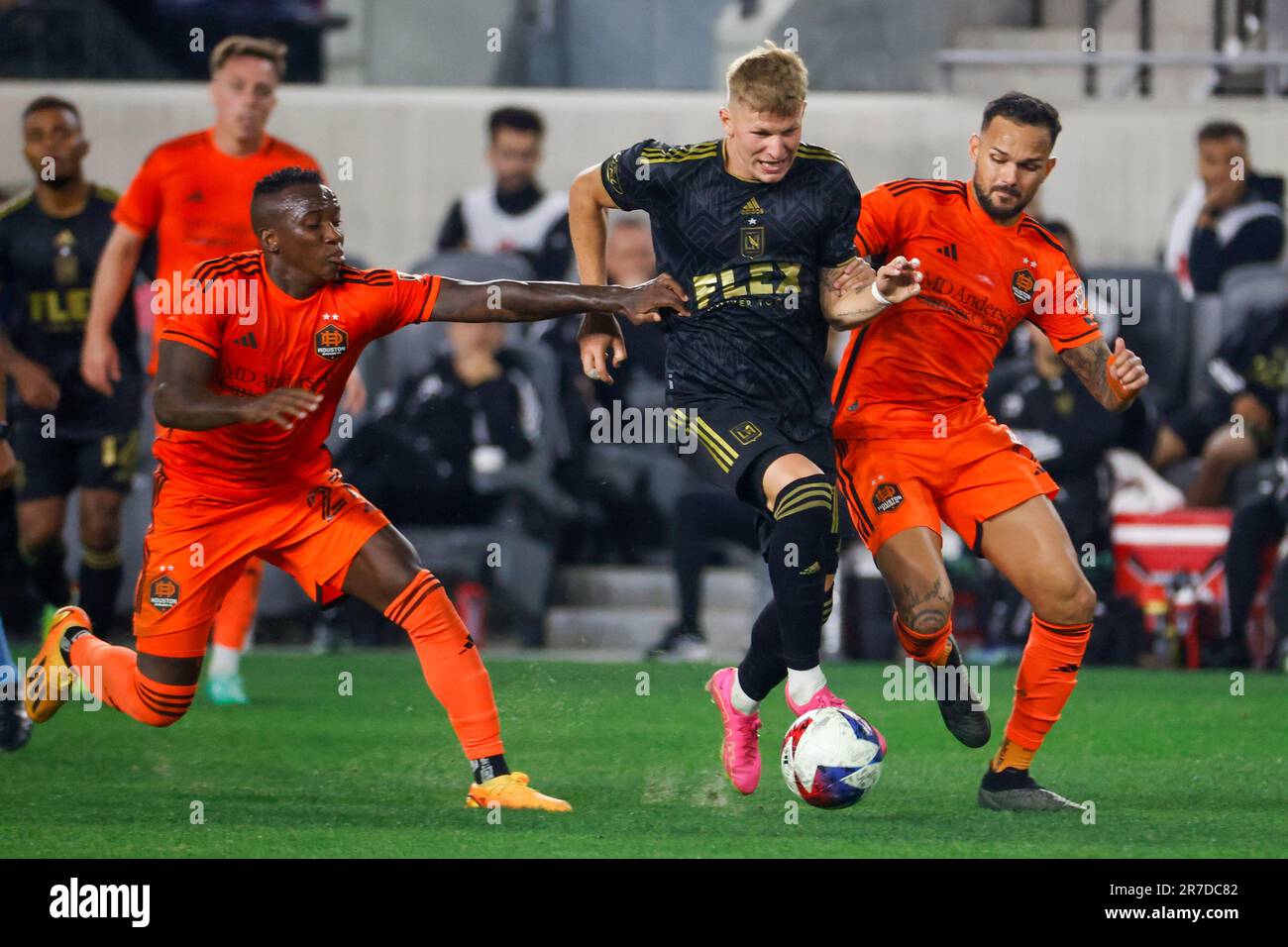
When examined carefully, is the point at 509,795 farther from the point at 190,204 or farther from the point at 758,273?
the point at 190,204

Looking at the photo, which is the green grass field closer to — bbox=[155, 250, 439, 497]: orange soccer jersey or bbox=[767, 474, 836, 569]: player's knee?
bbox=[767, 474, 836, 569]: player's knee

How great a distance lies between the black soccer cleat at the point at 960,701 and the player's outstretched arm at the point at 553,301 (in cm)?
145

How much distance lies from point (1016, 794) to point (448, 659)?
1802 millimetres

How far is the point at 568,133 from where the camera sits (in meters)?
12.7

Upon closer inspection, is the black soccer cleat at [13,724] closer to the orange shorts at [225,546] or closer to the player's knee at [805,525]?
the orange shorts at [225,546]

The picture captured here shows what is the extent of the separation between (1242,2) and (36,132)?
7.99m

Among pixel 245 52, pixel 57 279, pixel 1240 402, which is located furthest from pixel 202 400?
pixel 1240 402

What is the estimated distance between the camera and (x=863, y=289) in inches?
235

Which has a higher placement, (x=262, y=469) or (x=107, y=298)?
(x=107, y=298)

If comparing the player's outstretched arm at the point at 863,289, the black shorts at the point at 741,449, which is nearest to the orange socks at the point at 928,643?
the black shorts at the point at 741,449

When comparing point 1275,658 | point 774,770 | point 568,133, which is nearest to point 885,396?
point 774,770

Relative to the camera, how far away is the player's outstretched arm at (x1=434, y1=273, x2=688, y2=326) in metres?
5.95

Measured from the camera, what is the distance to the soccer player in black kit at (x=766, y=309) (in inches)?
232

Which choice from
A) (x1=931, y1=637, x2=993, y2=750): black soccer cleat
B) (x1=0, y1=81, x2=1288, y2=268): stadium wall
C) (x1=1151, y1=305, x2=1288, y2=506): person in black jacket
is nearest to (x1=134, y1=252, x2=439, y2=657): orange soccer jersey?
(x1=931, y1=637, x2=993, y2=750): black soccer cleat
